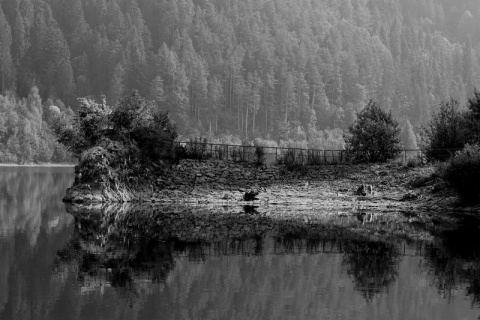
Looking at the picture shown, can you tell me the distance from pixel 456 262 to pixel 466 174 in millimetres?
18333

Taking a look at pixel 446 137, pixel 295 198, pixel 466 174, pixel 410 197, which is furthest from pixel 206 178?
pixel 446 137

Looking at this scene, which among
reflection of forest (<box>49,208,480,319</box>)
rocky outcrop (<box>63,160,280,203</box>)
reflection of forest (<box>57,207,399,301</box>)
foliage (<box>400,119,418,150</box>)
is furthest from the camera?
foliage (<box>400,119,418,150</box>)

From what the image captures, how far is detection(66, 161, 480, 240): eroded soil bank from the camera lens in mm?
31203

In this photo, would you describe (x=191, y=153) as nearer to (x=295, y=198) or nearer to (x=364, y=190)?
(x=295, y=198)

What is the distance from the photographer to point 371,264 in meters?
19.5

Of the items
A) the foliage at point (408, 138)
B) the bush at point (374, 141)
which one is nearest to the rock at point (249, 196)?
the bush at point (374, 141)

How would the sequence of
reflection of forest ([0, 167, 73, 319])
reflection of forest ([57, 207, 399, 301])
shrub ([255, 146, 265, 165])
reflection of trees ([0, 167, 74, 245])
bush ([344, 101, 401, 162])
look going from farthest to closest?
bush ([344, 101, 401, 162])
shrub ([255, 146, 265, 165])
reflection of trees ([0, 167, 74, 245])
reflection of forest ([57, 207, 399, 301])
reflection of forest ([0, 167, 73, 319])

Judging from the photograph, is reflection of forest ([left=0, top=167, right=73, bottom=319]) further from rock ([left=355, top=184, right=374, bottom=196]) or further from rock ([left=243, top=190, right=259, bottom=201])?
rock ([left=355, top=184, right=374, bottom=196])

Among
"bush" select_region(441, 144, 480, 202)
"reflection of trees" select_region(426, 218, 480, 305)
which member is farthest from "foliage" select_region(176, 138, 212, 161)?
"reflection of trees" select_region(426, 218, 480, 305)

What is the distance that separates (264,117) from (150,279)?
510 feet

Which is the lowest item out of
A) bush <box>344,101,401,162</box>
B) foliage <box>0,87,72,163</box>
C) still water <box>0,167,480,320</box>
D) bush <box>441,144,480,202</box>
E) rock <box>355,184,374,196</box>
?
still water <box>0,167,480,320</box>

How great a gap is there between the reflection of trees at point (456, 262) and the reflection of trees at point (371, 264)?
1.02m

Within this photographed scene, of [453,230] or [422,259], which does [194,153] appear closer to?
[453,230]

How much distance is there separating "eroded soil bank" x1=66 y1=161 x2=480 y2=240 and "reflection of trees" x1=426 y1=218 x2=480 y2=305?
7.63 ft
